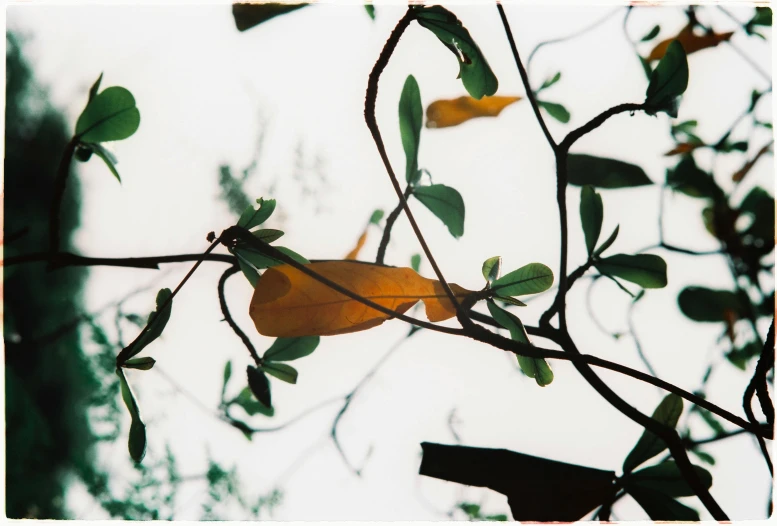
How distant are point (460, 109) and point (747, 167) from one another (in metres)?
0.27

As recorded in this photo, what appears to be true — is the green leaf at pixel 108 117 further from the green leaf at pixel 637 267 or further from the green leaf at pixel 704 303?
the green leaf at pixel 704 303

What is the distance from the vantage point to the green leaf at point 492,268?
22 cm

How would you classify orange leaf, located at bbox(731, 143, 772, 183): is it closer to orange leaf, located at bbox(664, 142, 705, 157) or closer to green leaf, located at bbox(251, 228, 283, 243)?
orange leaf, located at bbox(664, 142, 705, 157)

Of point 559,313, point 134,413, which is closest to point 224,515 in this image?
point 134,413

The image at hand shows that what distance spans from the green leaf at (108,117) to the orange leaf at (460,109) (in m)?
0.18

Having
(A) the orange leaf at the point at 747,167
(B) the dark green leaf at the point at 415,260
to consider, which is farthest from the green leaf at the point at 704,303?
(B) the dark green leaf at the point at 415,260

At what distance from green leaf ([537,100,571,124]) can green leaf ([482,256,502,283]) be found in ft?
0.47

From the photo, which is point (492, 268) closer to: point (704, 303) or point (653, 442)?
point (653, 442)

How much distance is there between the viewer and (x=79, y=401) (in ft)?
1.79

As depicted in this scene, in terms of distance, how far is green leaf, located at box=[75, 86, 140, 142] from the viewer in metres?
0.24

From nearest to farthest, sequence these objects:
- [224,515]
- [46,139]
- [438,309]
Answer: [438,309]
[224,515]
[46,139]

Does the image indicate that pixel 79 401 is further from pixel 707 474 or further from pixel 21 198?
pixel 707 474

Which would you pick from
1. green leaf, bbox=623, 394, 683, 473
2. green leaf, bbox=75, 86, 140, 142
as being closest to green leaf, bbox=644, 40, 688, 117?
green leaf, bbox=623, 394, 683, 473

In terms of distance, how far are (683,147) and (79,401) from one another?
2.22 feet
